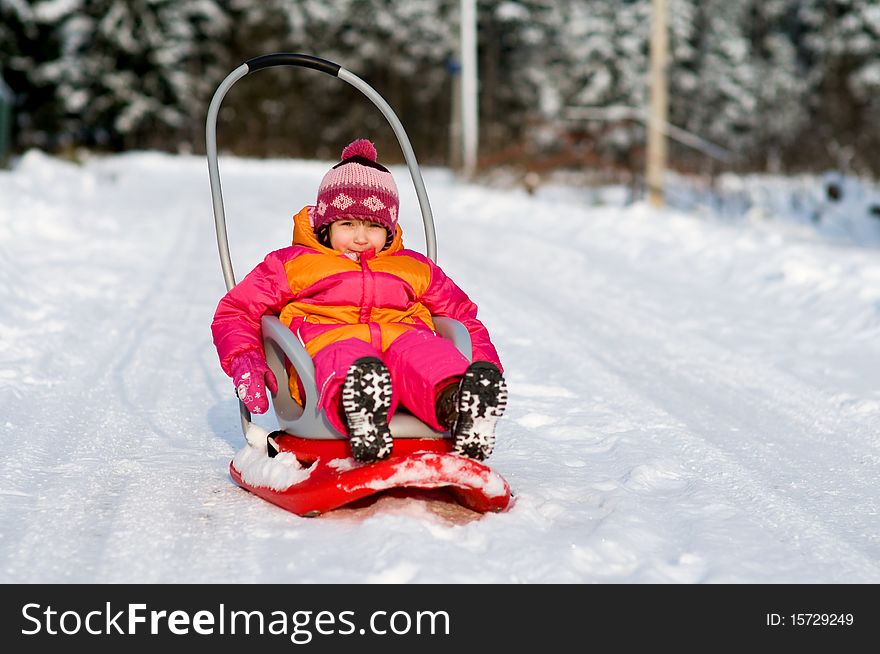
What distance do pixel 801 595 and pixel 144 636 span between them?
1623 millimetres

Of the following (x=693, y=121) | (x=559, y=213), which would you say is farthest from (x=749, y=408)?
(x=693, y=121)

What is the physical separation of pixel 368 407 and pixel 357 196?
0.95 meters

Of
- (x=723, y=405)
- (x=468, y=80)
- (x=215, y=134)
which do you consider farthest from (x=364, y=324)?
(x=468, y=80)

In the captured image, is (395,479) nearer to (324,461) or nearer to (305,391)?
(324,461)

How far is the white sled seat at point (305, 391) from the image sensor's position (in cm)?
323

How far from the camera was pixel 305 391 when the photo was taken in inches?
128

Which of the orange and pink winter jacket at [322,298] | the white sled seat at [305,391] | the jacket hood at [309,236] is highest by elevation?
the jacket hood at [309,236]

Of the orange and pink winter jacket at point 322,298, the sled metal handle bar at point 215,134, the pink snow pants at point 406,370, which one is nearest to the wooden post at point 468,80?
the sled metal handle bar at point 215,134

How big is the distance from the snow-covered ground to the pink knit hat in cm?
101

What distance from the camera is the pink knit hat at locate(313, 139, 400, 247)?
3627mm

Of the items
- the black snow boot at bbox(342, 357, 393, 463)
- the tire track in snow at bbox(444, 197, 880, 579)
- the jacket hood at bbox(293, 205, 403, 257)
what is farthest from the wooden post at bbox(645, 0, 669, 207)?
the black snow boot at bbox(342, 357, 393, 463)

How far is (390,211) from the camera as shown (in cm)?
371

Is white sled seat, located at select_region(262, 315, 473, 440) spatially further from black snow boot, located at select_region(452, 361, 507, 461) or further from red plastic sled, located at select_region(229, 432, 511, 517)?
black snow boot, located at select_region(452, 361, 507, 461)

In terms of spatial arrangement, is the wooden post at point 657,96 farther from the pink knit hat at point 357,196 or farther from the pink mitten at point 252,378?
the pink mitten at point 252,378
